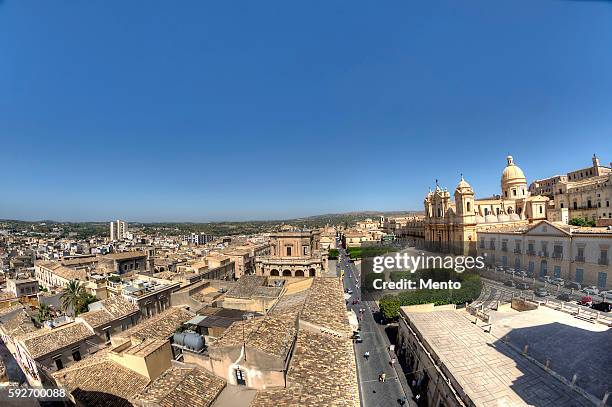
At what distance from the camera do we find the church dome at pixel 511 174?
5078 centimetres

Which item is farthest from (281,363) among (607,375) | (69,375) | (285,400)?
(607,375)

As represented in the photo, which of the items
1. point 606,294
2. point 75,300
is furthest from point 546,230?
point 75,300

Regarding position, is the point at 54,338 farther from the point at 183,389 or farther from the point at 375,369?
the point at 375,369

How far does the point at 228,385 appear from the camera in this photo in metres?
10.5

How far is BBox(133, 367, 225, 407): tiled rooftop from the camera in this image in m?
9.15

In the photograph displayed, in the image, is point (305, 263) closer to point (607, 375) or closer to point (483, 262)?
point (607, 375)

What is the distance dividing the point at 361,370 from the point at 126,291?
2157 centimetres

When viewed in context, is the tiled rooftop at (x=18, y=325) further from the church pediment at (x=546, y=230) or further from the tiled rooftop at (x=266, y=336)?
the church pediment at (x=546, y=230)

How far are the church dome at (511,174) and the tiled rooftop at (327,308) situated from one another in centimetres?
4635

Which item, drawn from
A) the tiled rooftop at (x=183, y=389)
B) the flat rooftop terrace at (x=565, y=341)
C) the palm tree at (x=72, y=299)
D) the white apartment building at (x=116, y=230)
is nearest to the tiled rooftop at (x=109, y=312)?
the palm tree at (x=72, y=299)

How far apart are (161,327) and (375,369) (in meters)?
15.1

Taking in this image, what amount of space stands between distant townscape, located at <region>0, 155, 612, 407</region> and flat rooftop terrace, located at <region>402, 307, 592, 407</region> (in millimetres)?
80

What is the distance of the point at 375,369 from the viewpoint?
20.2 meters

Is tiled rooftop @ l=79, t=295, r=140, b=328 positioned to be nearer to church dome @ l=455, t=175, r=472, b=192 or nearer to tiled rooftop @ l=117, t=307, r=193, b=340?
tiled rooftop @ l=117, t=307, r=193, b=340
